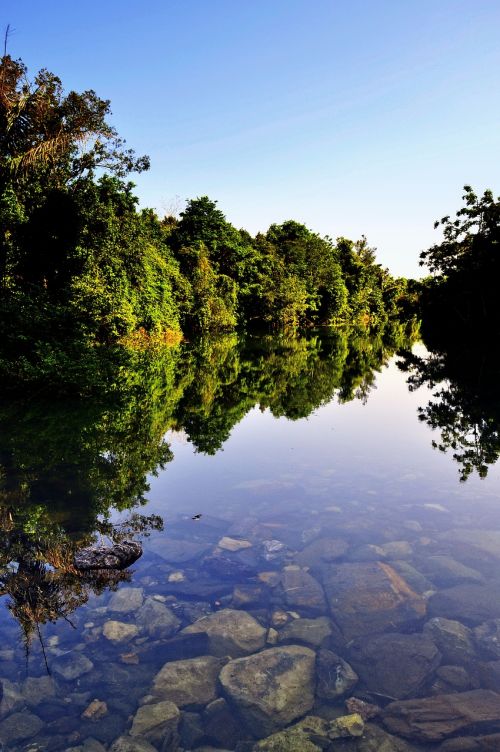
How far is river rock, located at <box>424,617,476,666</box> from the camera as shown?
367 centimetres

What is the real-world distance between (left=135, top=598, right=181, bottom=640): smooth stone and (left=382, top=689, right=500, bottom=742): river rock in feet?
6.19

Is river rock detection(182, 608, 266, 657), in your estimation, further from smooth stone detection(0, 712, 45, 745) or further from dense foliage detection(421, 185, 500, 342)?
dense foliage detection(421, 185, 500, 342)

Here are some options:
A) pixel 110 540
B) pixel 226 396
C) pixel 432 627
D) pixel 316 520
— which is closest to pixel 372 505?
pixel 316 520

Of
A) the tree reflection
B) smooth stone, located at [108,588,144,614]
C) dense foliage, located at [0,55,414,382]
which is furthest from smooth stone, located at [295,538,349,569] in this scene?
dense foliage, located at [0,55,414,382]

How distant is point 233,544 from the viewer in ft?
18.7

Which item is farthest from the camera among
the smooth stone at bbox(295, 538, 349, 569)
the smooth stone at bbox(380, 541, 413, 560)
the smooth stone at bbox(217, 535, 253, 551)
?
the smooth stone at bbox(217, 535, 253, 551)

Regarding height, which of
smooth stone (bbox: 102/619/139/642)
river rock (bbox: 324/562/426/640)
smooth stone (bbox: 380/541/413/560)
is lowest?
smooth stone (bbox: 102/619/139/642)

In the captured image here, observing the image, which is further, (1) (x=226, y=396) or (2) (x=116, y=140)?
(2) (x=116, y=140)

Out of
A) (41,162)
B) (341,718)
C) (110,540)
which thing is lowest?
(341,718)

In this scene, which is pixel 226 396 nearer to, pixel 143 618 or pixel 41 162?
pixel 143 618

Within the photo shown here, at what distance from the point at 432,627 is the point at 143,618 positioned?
2.59 m

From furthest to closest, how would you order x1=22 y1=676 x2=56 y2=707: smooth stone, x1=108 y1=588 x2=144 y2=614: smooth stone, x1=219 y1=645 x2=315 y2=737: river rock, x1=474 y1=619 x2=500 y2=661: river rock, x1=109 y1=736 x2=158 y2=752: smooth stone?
x1=108 y1=588 x2=144 y2=614: smooth stone, x1=474 y1=619 x2=500 y2=661: river rock, x1=22 y1=676 x2=56 y2=707: smooth stone, x1=219 y1=645 x2=315 y2=737: river rock, x1=109 y1=736 x2=158 y2=752: smooth stone

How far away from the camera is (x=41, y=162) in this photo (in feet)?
67.7

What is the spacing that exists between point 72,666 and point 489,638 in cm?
343
